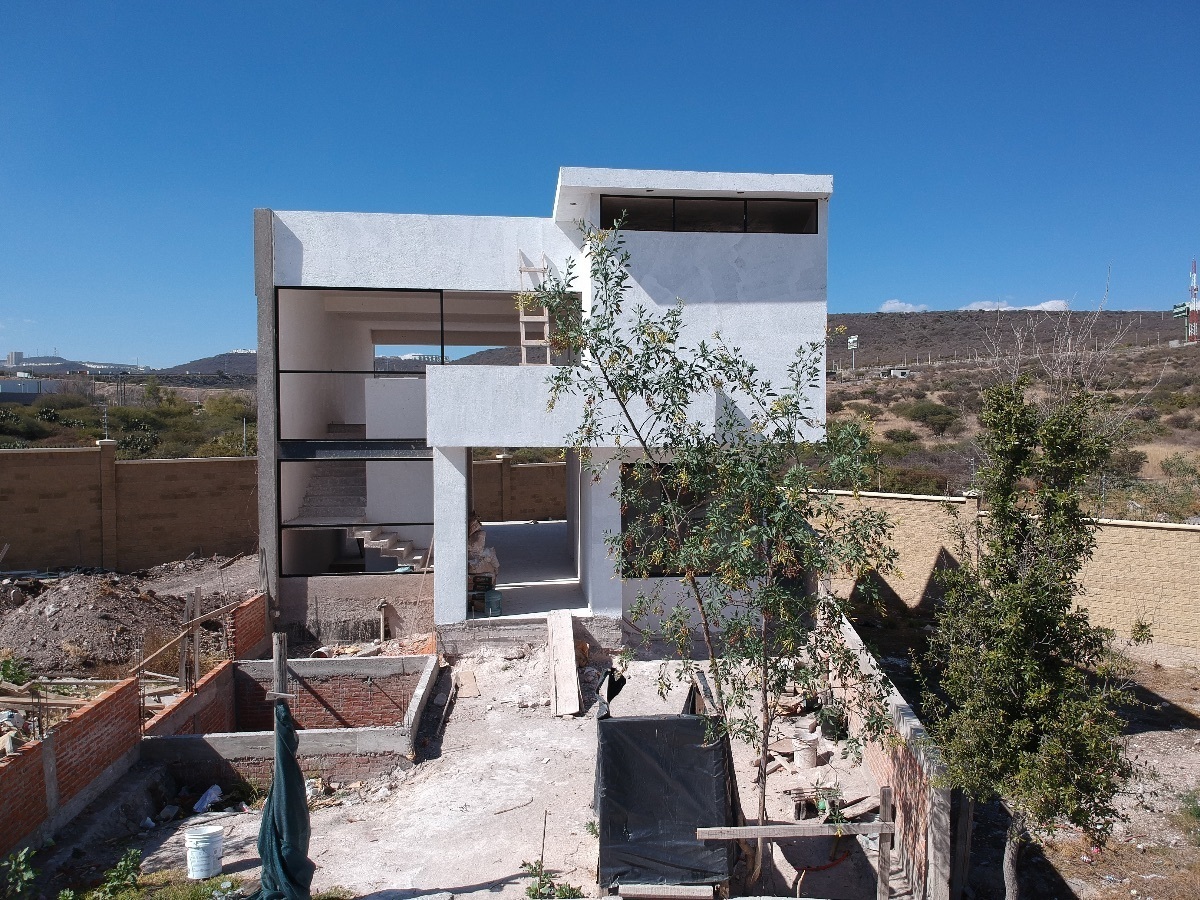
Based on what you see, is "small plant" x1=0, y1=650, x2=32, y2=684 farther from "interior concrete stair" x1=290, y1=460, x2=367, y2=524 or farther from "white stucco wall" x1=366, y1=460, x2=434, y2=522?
"white stucco wall" x1=366, y1=460, x2=434, y2=522

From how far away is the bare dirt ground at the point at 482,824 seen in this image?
7664 millimetres

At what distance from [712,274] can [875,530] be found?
27.5 feet

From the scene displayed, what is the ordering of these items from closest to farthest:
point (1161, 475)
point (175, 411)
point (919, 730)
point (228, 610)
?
point (919, 730), point (228, 610), point (1161, 475), point (175, 411)

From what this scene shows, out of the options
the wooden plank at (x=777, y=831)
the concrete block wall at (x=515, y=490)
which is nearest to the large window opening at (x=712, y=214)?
the wooden plank at (x=777, y=831)

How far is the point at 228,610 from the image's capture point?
13797 millimetres

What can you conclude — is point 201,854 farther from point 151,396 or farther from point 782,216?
point 151,396

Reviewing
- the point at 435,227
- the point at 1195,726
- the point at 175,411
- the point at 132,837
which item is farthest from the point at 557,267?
the point at 175,411

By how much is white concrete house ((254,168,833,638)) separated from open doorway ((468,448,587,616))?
0.39ft

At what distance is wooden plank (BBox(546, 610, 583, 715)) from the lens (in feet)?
38.1

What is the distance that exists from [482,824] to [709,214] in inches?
464

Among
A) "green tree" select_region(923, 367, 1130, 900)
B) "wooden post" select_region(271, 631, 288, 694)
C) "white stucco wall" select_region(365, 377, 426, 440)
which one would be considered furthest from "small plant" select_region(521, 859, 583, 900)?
"white stucco wall" select_region(365, 377, 426, 440)

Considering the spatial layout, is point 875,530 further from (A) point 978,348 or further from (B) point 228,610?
(A) point 978,348

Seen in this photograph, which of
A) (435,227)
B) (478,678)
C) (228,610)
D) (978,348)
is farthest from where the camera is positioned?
(978,348)

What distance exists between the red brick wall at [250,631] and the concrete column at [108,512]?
9383 mm
